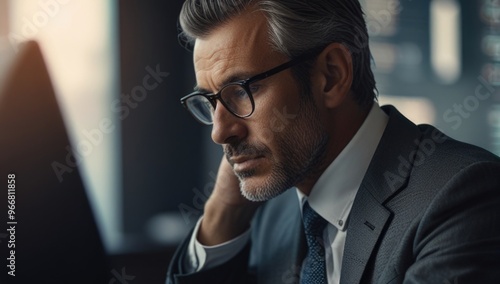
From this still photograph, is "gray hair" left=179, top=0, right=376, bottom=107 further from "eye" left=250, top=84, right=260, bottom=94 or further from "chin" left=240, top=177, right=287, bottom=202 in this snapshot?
"chin" left=240, top=177, right=287, bottom=202

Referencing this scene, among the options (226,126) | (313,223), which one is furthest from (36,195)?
(313,223)

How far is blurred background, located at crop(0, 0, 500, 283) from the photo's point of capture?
63.5 inches

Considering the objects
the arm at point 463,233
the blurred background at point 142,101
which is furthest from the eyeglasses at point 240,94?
the blurred background at point 142,101

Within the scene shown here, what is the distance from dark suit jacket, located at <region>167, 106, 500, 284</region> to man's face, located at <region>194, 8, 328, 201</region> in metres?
0.13

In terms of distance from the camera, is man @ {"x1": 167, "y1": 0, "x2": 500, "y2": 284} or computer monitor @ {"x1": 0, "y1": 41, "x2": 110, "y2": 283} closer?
man @ {"x1": 167, "y1": 0, "x2": 500, "y2": 284}

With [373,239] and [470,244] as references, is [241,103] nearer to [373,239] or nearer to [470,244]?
[373,239]

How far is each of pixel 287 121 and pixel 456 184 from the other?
0.29m

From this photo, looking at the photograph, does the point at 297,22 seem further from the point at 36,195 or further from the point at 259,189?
the point at 36,195

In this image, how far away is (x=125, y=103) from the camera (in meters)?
1.77

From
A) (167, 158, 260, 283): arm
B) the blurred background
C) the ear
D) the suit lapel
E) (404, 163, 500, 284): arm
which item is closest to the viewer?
(404, 163, 500, 284): arm

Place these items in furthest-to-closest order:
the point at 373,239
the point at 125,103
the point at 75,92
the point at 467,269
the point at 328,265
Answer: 1. the point at 125,103
2. the point at 75,92
3. the point at 328,265
4. the point at 373,239
5. the point at 467,269

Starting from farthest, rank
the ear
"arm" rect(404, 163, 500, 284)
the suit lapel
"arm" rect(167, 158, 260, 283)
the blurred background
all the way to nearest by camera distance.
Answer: the blurred background → "arm" rect(167, 158, 260, 283) → the ear → the suit lapel → "arm" rect(404, 163, 500, 284)

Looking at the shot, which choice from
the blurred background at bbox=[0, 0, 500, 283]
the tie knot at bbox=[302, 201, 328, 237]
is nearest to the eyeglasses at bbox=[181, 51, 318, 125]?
the tie knot at bbox=[302, 201, 328, 237]

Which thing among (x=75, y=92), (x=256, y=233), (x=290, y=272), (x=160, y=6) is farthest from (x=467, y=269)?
(x=160, y=6)
